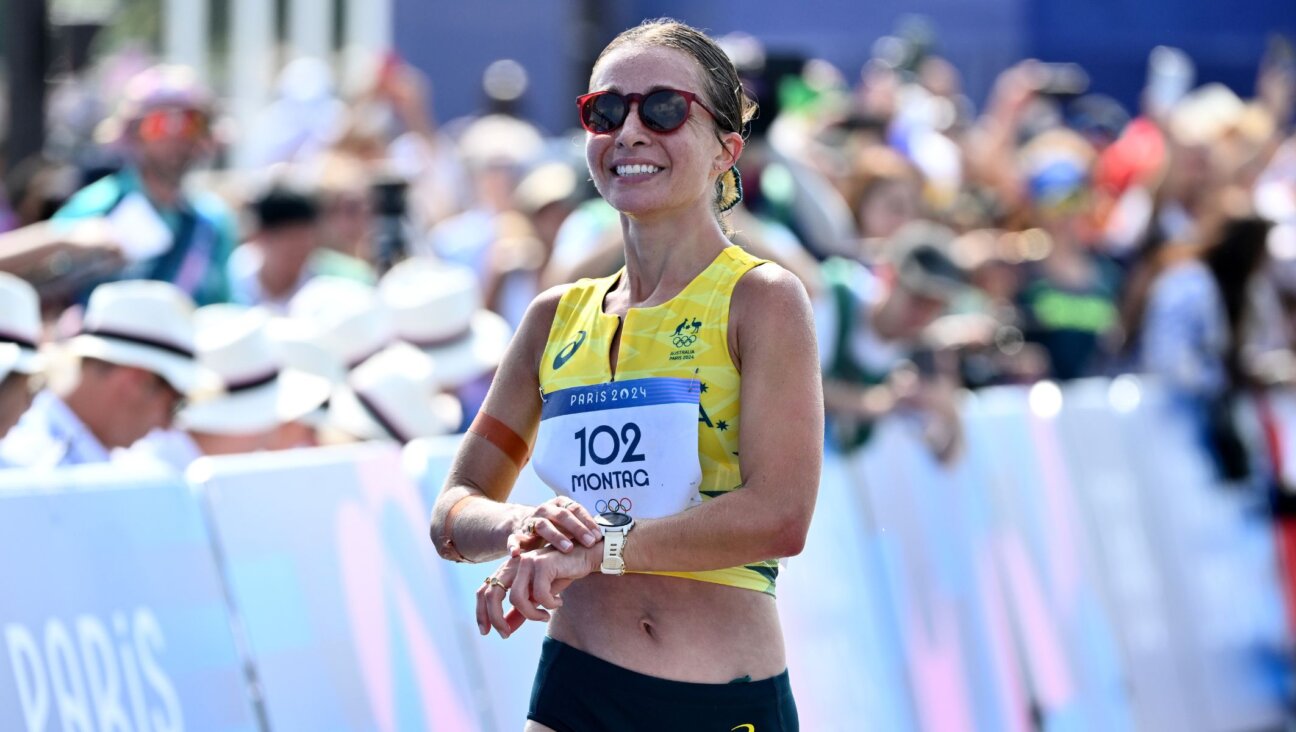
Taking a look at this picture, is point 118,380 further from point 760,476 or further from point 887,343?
point 887,343

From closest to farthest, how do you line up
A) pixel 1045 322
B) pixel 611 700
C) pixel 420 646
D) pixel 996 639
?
pixel 611 700, pixel 420 646, pixel 996 639, pixel 1045 322

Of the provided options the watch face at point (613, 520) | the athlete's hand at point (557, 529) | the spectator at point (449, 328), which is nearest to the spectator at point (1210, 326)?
the spectator at point (449, 328)

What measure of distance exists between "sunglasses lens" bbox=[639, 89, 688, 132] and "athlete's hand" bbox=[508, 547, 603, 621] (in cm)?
78

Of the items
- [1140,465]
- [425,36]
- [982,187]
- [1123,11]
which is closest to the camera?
[1140,465]

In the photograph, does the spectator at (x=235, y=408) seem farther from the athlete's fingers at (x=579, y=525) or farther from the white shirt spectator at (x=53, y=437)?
the athlete's fingers at (x=579, y=525)

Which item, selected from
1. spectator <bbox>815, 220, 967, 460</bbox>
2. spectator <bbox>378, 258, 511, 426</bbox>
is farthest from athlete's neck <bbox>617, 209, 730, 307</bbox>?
spectator <bbox>815, 220, 967, 460</bbox>

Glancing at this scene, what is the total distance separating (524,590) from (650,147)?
0.85 m

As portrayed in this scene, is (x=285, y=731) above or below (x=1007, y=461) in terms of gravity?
below

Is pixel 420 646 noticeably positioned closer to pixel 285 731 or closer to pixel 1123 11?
pixel 285 731

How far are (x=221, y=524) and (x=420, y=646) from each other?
0.76 m

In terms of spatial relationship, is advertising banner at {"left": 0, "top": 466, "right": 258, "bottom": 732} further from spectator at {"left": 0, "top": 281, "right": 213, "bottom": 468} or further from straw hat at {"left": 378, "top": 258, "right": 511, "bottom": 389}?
straw hat at {"left": 378, "top": 258, "right": 511, "bottom": 389}

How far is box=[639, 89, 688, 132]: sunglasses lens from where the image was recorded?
352 cm

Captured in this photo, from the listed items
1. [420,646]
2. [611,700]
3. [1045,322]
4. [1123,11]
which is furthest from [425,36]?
[611,700]

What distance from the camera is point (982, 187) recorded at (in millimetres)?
11516
